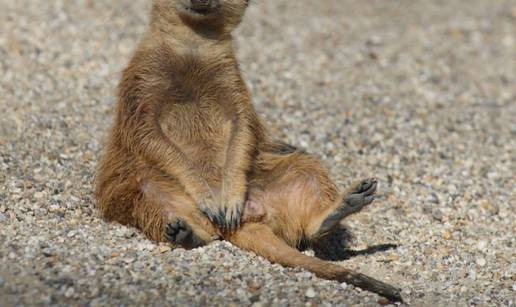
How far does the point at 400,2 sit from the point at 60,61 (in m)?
5.27

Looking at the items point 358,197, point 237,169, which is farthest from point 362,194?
point 237,169

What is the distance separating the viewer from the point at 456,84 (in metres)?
8.47

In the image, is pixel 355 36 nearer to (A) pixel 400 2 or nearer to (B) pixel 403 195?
(A) pixel 400 2

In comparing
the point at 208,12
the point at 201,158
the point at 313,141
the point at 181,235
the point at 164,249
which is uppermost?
→ the point at 208,12

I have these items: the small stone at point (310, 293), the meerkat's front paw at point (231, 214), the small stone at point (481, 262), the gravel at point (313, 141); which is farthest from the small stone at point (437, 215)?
the small stone at point (310, 293)

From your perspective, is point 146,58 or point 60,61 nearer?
point 146,58

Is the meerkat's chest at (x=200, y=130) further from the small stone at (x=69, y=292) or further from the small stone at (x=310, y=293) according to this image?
the small stone at (x=69, y=292)

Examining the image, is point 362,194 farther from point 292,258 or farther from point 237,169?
point 237,169

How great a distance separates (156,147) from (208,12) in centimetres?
82

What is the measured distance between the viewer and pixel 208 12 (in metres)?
4.81

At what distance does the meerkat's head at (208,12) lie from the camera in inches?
188

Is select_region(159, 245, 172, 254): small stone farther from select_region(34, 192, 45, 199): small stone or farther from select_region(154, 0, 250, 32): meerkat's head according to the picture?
select_region(154, 0, 250, 32): meerkat's head

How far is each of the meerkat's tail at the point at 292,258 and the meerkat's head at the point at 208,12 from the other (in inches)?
47.3

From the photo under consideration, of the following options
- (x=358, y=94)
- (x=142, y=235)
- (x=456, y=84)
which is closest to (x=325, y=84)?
(x=358, y=94)
